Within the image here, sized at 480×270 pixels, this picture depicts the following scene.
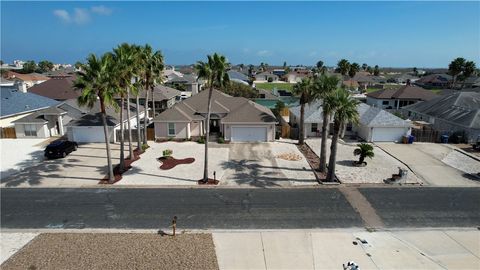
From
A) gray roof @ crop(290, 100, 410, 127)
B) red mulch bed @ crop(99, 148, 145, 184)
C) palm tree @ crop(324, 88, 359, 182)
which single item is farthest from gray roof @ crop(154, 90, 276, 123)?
palm tree @ crop(324, 88, 359, 182)

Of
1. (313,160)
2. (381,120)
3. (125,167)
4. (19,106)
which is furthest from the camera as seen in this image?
(19,106)

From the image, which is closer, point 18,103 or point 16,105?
point 16,105

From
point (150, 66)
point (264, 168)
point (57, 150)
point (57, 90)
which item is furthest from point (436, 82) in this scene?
point (57, 150)

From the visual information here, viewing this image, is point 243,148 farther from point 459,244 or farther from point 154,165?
point 459,244

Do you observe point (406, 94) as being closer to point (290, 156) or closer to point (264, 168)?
point (290, 156)

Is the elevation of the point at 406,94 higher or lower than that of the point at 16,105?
higher

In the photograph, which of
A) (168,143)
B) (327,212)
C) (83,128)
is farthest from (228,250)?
(83,128)

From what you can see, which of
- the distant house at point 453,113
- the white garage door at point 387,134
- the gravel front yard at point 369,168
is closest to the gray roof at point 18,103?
the gravel front yard at point 369,168
